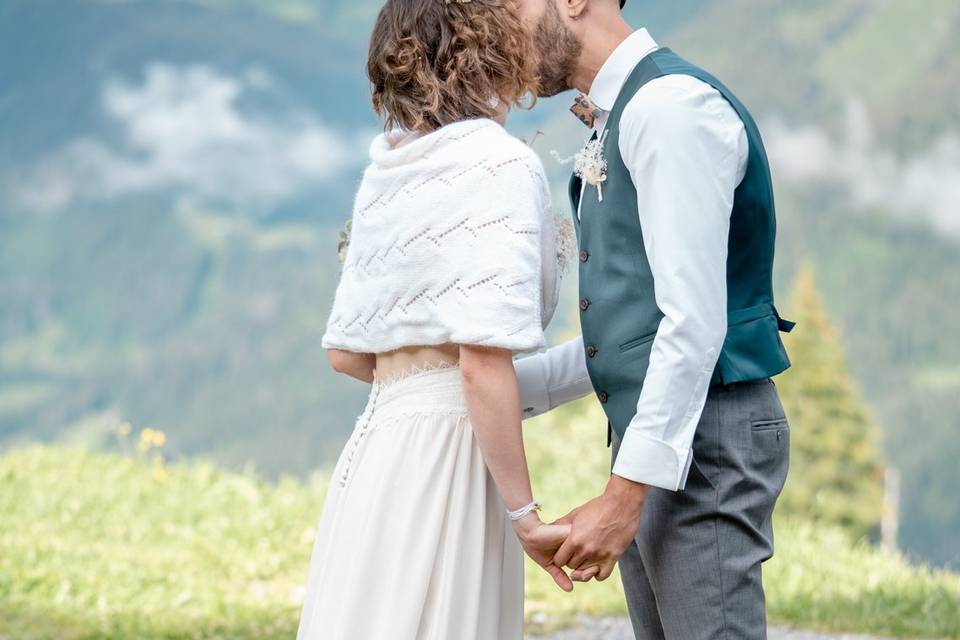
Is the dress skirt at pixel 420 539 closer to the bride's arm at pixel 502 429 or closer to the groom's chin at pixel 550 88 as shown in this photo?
the bride's arm at pixel 502 429

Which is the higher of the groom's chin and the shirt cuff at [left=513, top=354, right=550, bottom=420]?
the groom's chin

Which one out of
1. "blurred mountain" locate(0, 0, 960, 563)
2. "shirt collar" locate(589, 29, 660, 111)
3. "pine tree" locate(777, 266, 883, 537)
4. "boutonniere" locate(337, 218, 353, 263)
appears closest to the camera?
"shirt collar" locate(589, 29, 660, 111)

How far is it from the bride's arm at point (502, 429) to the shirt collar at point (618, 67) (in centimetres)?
53

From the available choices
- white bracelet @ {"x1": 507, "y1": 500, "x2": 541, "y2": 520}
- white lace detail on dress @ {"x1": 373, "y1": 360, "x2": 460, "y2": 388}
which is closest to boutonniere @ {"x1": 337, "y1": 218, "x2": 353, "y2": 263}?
white lace detail on dress @ {"x1": 373, "y1": 360, "x2": 460, "y2": 388}

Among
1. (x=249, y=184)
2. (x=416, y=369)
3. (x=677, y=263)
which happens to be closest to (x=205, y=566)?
(x=416, y=369)

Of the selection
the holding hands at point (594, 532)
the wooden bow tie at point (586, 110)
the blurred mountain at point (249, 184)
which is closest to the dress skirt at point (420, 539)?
the holding hands at point (594, 532)

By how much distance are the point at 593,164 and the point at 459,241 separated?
0.29m

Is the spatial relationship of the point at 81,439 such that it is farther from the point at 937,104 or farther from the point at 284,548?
the point at 937,104

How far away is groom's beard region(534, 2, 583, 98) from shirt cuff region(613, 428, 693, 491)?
74 centimetres

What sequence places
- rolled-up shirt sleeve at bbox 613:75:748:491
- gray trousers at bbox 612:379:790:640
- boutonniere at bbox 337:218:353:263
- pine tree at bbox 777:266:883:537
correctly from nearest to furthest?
1. rolled-up shirt sleeve at bbox 613:75:748:491
2. gray trousers at bbox 612:379:790:640
3. boutonniere at bbox 337:218:353:263
4. pine tree at bbox 777:266:883:537

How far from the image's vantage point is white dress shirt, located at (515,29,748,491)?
1908 millimetres

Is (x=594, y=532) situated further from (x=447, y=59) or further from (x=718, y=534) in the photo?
(x=447, y=59)

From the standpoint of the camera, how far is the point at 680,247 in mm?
1905

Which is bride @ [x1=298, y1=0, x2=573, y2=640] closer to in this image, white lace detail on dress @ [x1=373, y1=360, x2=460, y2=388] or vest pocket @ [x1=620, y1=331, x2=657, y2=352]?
white lace detail on dress @ [x1=373, y1=360, x2=460, y2=388]
